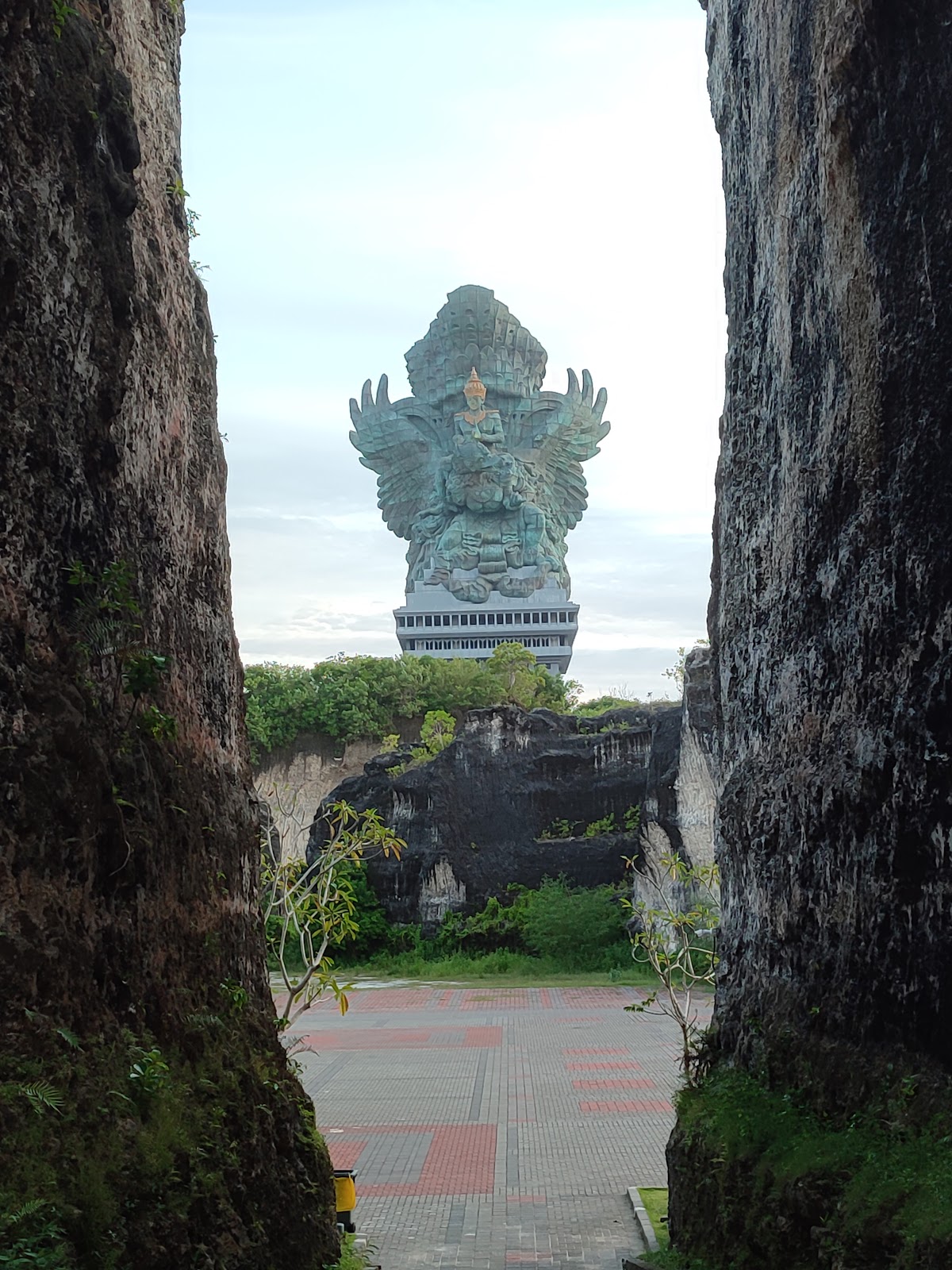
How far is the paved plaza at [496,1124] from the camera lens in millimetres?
8703

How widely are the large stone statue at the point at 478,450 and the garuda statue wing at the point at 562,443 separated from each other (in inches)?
2.2

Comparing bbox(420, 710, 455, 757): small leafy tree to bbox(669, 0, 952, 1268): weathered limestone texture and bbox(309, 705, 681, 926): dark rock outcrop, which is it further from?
bbox(669, 0, 952, 1268): weathered limestone texture

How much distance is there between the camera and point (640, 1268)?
7.70 meters

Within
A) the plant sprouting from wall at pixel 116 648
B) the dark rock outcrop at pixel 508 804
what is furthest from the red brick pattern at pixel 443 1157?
the dark rock outcrop at pixel 508 804

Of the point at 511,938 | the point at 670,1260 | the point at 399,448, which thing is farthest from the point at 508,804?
the point at 399,448

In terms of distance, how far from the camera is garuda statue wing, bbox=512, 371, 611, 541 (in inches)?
2405

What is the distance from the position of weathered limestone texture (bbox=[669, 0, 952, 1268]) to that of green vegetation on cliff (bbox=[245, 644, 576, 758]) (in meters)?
26.9

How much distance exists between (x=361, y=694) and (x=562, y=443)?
93.6 feet

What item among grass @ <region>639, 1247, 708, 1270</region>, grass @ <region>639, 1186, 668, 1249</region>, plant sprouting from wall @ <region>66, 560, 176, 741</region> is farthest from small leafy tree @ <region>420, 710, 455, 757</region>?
plant sprouting from wall @ <region>66, 560, 176, 741</region>

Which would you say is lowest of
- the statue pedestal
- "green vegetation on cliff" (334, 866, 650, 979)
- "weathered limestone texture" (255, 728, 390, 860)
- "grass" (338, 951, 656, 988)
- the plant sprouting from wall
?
"grass" (338, 951, 656, 988)

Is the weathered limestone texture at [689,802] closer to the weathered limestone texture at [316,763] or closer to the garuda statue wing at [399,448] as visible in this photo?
the weathered limestone texture at [316,763]

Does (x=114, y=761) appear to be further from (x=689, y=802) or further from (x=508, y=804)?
(x=508, y=804)

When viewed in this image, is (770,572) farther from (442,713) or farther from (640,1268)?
(442,713)

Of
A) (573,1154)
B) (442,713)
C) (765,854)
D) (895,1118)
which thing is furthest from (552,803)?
(895,1118)
